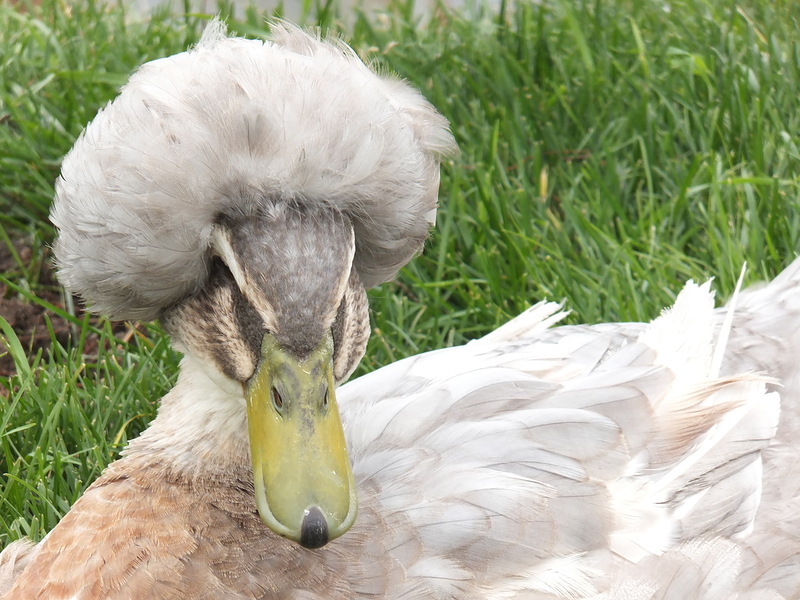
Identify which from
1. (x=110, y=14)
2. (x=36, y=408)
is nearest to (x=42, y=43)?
(x=110, y=14)

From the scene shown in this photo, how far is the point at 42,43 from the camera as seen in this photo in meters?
4.29

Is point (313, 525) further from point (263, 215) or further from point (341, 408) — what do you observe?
point (341, 408)

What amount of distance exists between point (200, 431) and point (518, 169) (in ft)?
6.74

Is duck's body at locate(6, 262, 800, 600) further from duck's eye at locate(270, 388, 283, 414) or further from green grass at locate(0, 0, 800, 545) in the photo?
green grass at locate(0, 0, 800, 545)

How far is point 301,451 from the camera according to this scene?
177cm

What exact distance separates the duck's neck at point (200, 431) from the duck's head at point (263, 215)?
22 centimetres

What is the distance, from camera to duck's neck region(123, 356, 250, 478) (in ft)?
6.88

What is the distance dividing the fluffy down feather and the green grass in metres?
1.02

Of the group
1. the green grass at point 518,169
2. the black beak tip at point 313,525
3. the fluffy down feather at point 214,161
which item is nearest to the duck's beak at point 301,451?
the black beak tip at point 313,525

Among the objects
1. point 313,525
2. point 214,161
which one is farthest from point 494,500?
point 214,161

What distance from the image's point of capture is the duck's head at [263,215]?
1.74 meters

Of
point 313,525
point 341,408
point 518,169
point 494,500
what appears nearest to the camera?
point 313,525

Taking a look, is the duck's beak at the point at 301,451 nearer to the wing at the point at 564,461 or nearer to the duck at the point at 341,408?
the duck at the point at 341,408

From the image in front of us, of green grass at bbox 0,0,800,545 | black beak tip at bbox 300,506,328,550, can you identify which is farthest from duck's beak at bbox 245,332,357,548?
green grass at bbox 0,0,800,545
